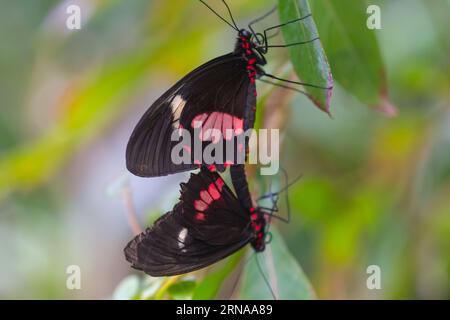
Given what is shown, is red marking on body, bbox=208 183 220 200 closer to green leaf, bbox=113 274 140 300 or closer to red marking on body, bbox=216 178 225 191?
red marking on body, bbox=216 178 225 191

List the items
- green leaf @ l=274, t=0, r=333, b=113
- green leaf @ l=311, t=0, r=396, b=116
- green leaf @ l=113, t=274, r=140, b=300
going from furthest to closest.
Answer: green leaf @ l=113, t=274, r=140, b=300
green leaf @ l=311, t=0, r=396, b=116
green leaf @ l=274, t=0, r=333, b=113

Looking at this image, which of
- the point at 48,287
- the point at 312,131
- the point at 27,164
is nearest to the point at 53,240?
→ the point at 48,287

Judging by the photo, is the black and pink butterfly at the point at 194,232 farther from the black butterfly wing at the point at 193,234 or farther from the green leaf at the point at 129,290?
the green leaf at the point at 129,290

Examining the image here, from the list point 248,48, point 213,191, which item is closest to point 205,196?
point 213,191

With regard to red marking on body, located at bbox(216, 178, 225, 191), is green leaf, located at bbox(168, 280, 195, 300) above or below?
below

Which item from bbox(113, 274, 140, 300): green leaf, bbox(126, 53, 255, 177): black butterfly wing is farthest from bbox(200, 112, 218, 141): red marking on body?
bbox(113, 274, 140, 300): green leaf

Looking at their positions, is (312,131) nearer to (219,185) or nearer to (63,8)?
(63,8)

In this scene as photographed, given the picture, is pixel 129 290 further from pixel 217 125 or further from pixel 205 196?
pixel 217 125
